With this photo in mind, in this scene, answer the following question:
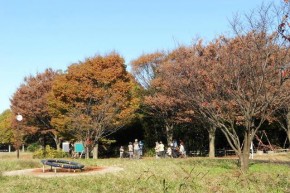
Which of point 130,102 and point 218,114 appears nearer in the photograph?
point 218,114

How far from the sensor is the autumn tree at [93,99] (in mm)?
26547

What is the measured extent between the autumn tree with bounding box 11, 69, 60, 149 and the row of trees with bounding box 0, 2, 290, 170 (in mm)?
94

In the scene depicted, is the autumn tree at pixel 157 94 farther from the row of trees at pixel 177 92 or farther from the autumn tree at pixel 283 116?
the autumn tree at pixel 283 116

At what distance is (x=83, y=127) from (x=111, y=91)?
403 centimetres

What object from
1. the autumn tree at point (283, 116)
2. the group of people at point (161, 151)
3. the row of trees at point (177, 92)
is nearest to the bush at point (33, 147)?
the row of trees at point (177, 92)

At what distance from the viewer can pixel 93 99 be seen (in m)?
28.1

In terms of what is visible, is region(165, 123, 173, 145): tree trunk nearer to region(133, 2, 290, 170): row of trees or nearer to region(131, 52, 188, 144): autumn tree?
region(131, 52, 188, 144): autumn tree

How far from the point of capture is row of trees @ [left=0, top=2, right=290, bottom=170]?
1517cm

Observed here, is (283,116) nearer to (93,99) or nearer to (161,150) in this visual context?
(161,150)

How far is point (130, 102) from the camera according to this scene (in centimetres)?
3019

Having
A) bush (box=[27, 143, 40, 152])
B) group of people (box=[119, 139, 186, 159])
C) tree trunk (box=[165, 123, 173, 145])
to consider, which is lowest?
bush (box=[27, 143, 40, 152])

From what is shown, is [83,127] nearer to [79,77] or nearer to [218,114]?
[79,77]

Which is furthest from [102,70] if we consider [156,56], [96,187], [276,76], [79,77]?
[96,187]

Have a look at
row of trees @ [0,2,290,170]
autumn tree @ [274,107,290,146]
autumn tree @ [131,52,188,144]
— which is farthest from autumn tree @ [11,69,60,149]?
autumn tree @ [274,107,290,146]
